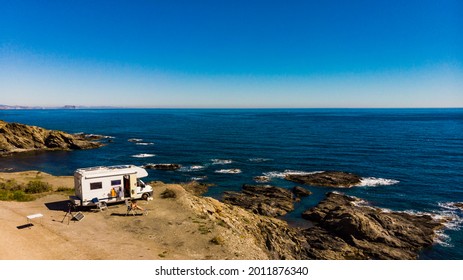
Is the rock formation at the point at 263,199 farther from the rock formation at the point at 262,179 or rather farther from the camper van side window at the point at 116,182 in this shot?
the camper van side window at the point at 116,182

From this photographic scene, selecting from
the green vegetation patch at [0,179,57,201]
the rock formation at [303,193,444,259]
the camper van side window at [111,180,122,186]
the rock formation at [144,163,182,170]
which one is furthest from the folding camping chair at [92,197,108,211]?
the rock formation at [144,163,182,170]

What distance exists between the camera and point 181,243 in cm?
1967

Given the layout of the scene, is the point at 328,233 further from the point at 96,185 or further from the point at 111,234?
the point at 96,185

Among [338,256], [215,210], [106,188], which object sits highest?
[106,188]

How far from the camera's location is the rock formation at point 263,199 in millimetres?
38562

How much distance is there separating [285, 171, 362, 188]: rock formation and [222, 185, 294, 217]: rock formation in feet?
24.2

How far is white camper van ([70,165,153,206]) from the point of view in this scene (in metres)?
24.9

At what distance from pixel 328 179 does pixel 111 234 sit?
39.9 m

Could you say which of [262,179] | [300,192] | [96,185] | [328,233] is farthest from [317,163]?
[96,185]

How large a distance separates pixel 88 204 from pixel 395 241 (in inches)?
1175

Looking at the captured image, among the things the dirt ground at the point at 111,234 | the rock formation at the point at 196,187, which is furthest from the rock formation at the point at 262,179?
the dirt ground at the point at 111,234

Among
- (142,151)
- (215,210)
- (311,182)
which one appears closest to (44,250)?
(215,210)

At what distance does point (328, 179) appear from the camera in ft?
169

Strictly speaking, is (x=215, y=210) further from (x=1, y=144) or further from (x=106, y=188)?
(x=1, y=144)
